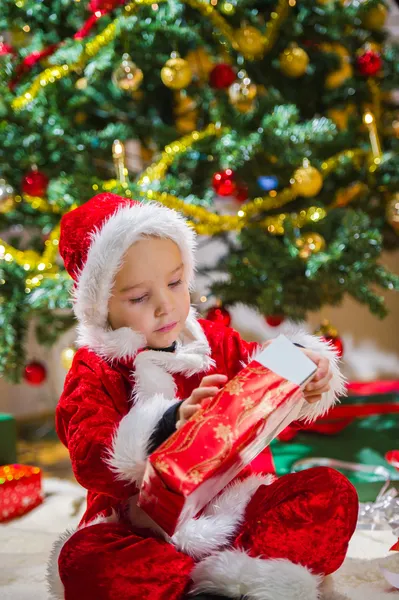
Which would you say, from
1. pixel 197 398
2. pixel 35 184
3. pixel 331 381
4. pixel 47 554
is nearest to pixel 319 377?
pixel 331 381

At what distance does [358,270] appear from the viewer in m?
1.55

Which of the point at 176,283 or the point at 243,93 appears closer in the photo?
the point at 176,283

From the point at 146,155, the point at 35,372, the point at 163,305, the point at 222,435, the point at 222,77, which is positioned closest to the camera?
the point at 222,435

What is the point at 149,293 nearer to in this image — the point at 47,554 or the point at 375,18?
the point at 47,554

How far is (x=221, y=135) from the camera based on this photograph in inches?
66.2

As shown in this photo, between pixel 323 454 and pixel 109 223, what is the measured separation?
1.06 meters

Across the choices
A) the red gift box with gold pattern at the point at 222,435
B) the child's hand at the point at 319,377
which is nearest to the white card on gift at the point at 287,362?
the red gift box with gold pattern at the point at 222,435

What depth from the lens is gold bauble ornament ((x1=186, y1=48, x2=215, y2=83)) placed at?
191 cm

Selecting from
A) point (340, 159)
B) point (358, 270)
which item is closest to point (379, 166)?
point (340, 159)

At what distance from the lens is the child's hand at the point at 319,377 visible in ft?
2.98

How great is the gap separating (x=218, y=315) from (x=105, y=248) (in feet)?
2.40

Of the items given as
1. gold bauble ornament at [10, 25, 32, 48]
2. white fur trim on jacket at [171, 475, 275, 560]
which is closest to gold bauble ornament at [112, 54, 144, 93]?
gold bauble ornament at [10, 25, 32, 48]

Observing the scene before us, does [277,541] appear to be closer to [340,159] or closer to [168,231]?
[168,231]

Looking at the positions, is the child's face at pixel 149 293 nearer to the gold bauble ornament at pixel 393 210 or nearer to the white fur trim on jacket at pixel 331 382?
the white fur trim on jacket at pixel 331 382
